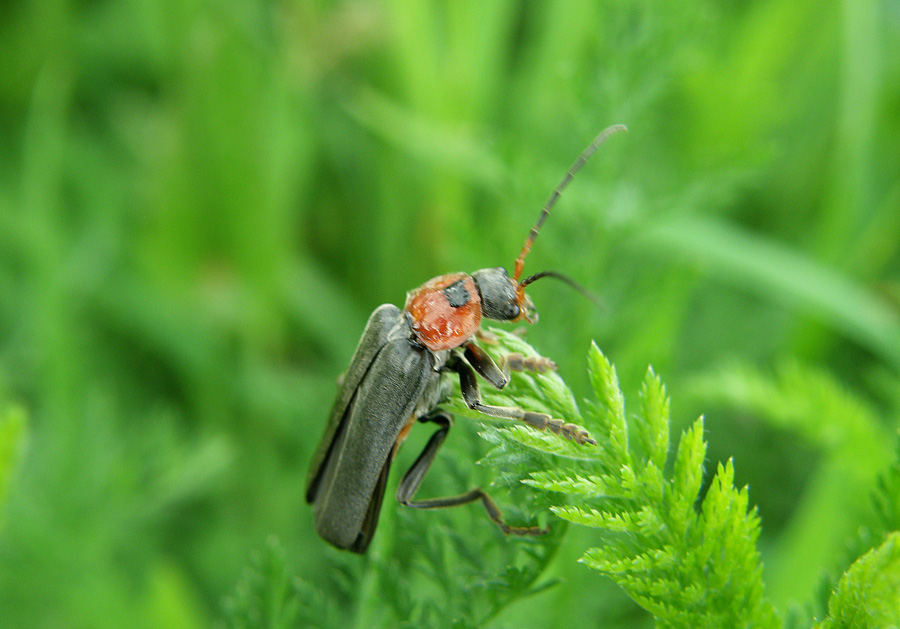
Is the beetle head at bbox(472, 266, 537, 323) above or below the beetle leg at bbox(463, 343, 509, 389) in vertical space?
above

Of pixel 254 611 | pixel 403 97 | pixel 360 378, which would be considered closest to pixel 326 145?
pixel 403 97

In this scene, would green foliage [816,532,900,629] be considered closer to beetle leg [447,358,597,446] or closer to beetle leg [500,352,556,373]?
beetle leg [447,358,597,446]

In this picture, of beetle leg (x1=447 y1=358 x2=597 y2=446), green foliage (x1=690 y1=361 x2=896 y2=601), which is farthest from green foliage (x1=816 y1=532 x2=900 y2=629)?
green foliage (x1=690 y1=361 x2=896 y2=601)

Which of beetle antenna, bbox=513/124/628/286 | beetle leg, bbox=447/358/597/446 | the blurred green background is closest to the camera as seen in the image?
beetle leg, bbox=447/358/597/446

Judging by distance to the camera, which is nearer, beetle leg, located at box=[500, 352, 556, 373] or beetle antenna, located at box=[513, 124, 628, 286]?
beetle leg, located at box=[500, 352, 556, 373]

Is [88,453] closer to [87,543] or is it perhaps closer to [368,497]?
[87,543]

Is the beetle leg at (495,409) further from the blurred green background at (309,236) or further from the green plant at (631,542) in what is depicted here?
the blurred green background at (309,236)

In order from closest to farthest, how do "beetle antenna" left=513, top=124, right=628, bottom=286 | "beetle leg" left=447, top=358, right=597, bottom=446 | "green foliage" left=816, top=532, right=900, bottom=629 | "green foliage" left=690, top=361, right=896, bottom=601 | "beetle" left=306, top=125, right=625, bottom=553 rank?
"green foliage" left=816, top=532, right=900, bottom=629 → "beetle leg" left=447, top=358, right=597, bottom=446 → "beetle" left=306, top=125, right=625, bottom=553 → "beetle antenna" left=513, top=124, right=628, bottom=286 → "green foliage" left=690, top=361, right=896, bottom=601

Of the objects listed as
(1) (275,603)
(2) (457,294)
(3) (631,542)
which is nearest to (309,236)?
(2) (457,294)

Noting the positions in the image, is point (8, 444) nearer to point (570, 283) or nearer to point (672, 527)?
point (672, 527)
